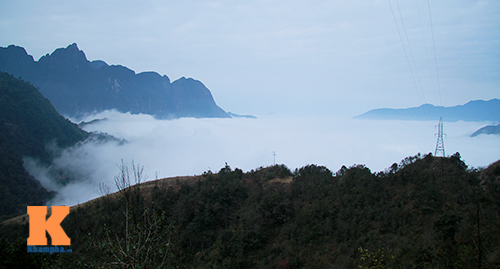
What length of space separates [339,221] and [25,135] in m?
115

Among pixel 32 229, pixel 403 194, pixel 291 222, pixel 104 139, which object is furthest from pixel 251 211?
pixel 104 139

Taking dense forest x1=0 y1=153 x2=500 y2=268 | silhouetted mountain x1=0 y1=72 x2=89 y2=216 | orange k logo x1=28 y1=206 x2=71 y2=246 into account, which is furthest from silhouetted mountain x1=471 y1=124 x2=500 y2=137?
silhouetted mountain x1=0 y1=72 x2=89 y2=216

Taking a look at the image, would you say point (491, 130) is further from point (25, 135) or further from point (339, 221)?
point (25, 135)

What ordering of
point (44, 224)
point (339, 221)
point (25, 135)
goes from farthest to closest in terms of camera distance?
1. point (25, 135)
2. point (339, 221)
3. point (44, 224)

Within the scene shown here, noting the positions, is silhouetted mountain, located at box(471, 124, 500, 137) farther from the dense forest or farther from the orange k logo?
the orange k logo

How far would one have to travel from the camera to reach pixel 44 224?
1068 cm

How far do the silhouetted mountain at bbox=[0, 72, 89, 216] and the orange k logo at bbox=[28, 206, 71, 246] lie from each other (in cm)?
7771

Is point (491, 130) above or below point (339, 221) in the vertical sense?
above

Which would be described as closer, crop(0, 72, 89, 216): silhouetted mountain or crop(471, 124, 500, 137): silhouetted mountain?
crop(471, 124, 500, 137): silhouetted mountain

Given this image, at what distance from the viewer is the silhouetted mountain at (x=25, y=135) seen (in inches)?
2886

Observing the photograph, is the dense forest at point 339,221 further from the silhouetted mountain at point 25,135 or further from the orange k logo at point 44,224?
the silhouetted mountain at point 25,135

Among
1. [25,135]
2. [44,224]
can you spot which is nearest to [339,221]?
[44,224]

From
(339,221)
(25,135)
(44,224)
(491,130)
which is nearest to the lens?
(44,224)

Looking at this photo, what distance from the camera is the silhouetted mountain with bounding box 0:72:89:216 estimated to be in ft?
241
